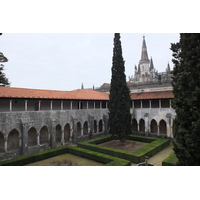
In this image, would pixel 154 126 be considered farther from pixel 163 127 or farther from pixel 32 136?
pixel 32 136

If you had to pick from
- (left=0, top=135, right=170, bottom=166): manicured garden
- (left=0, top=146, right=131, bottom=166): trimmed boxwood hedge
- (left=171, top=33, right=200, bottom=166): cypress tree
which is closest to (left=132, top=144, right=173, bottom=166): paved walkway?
(left=0, top=135, right=170, bottom=166): manicured garden

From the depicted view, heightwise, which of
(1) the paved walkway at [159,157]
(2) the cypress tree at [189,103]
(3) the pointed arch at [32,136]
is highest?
(2) the cypress tree at [189,103]

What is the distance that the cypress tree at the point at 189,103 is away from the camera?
8.55 metres

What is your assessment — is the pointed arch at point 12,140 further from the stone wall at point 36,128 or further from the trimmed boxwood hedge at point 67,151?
the trimmed boxwood hedge at point 67,151

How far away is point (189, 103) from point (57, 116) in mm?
16327

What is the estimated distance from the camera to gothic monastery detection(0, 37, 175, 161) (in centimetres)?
1681

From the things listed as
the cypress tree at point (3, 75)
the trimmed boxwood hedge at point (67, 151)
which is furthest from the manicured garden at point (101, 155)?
the cypress tree at point (3, 75)

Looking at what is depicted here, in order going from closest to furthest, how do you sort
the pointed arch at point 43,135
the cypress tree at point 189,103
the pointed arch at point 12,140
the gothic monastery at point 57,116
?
the cypress tree at point 189,103 < the gothic monastery at point 57,116 < the pointed arch at point 12,140 < the pointed arch at point 43,135

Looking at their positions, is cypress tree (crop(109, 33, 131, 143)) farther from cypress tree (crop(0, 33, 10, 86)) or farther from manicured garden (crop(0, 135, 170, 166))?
cypress tree (crop(0, 33, 10, 86))

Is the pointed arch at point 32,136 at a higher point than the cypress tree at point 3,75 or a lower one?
lower

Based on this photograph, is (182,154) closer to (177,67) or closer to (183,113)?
(183,113)

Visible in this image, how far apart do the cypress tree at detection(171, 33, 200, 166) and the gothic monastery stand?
45.7 feet

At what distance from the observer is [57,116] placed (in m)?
20.7

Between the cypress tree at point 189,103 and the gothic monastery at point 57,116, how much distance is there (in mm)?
13944
